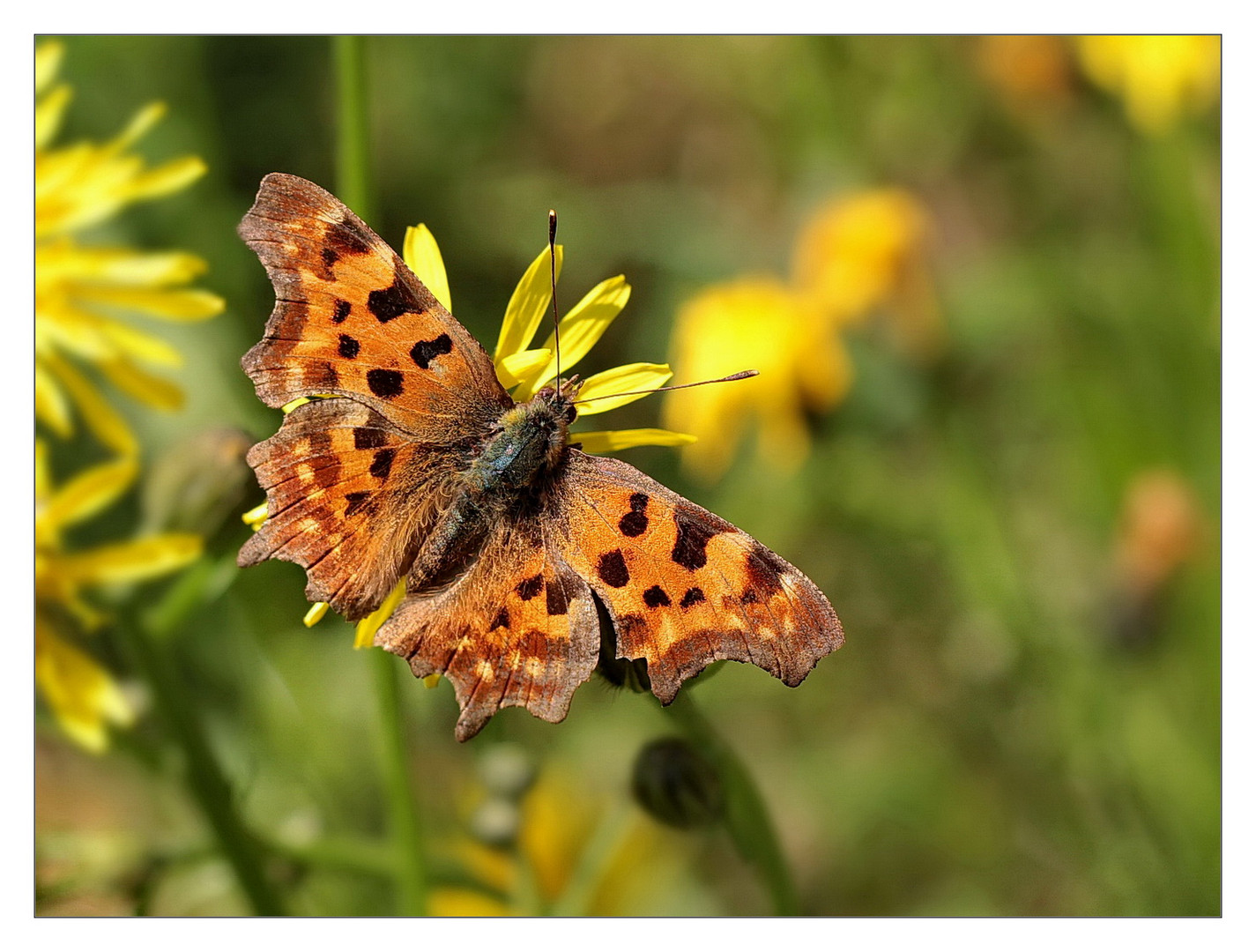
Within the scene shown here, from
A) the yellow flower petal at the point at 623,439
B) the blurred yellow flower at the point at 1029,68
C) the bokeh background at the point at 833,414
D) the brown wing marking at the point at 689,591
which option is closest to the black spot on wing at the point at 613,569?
the brown wing marking at the point at 689,591

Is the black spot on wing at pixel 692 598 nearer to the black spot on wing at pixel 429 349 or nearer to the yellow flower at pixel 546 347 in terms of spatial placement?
the yellow flower at pixel 546 347

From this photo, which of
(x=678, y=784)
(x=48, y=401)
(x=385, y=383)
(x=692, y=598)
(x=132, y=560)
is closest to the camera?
(x=692, y=598)

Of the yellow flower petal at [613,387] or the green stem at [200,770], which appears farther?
the green stem at [200,770]

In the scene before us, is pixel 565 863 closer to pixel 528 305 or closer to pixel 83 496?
pixel 83 496

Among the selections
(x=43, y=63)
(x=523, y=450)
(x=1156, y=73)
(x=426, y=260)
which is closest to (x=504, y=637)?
(x=523, y=450)

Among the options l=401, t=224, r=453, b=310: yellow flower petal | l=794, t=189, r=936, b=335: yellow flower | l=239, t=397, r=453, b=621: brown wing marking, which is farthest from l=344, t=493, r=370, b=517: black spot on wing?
l=794, t=189, r=936, b=335: yellow flower
